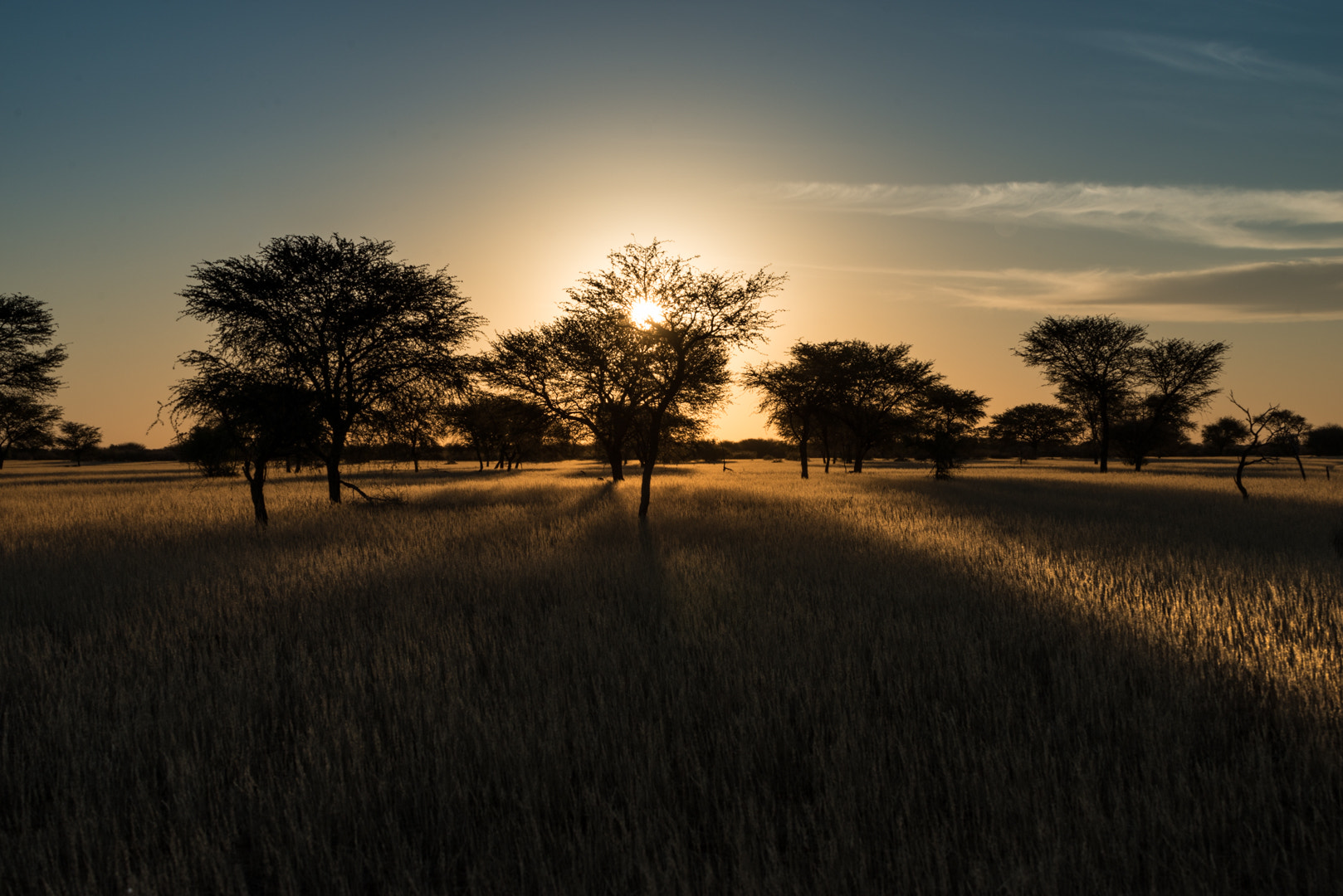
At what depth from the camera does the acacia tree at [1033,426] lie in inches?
4267

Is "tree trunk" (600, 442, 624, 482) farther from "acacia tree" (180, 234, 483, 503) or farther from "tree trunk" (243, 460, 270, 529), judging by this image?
"tree trunk" (243, 460, 270, 529)

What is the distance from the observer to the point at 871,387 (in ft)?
180

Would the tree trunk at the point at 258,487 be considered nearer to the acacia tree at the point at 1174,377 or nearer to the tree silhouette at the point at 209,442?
the tree silhouette at the point at 209,442

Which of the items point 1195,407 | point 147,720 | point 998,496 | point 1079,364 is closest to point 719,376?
point 998,496

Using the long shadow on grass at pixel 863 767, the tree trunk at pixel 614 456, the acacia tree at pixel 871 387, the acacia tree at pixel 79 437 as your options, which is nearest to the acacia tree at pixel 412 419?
the tree trunk at pixel 614 456

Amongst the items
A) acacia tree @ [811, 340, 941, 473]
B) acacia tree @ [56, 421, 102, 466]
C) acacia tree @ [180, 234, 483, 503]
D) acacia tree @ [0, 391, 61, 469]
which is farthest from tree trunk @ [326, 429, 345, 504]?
acacia tree @ [56, 421, 102, 466]

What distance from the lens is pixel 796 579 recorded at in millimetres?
9789

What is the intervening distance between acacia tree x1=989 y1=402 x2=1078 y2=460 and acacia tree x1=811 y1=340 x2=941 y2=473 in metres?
62.8

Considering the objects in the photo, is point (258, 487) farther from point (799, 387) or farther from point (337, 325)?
point (799, 387)

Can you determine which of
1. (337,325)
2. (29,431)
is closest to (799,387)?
(337,325)

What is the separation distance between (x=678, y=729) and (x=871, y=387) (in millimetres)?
53818

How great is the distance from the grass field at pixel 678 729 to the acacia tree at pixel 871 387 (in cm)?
4214

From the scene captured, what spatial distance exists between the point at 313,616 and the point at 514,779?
5480 mm

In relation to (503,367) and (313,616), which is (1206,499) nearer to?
(313,616)
